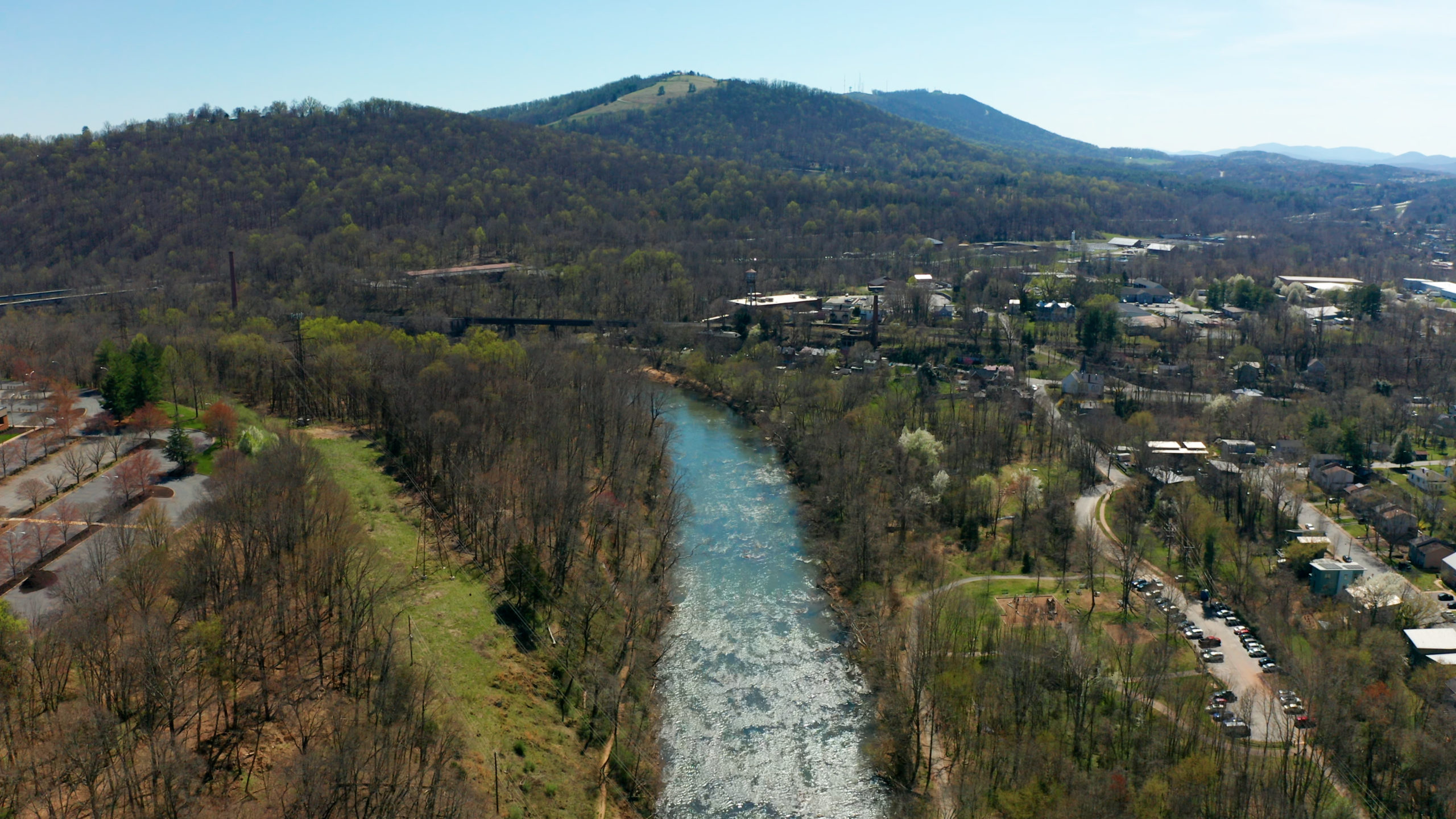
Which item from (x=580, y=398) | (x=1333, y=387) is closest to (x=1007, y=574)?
(x=580, y=398)

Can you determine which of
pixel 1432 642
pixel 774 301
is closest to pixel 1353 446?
pixel 1432 642

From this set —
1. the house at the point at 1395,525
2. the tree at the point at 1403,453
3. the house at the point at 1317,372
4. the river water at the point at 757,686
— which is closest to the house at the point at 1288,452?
the tree at the point at 1403,453

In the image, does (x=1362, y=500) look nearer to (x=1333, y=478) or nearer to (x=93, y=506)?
(x=1333, y=478)

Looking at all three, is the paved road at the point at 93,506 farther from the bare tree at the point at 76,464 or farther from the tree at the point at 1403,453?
the tree at the point at 1403,453

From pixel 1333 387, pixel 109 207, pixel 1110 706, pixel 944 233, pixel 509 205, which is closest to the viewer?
pixel 1110 706

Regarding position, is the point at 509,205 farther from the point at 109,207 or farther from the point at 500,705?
the point at 500,705

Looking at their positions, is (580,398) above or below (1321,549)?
above

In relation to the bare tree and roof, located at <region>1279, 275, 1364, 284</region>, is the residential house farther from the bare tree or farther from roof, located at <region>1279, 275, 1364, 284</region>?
roof, located at <region>1279, 275, 1364, 284</region>

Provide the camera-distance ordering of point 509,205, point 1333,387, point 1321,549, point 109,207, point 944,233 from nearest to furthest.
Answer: point 1321,549, point 1333,387, point 109,207, point 509,205, point 944,233
